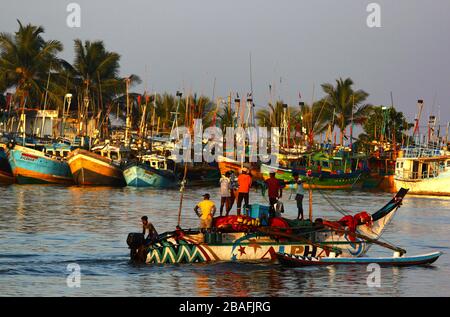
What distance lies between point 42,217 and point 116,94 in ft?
168

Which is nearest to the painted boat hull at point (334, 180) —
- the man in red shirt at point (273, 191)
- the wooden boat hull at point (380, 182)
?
the wooden boat hull at point (380, 182)

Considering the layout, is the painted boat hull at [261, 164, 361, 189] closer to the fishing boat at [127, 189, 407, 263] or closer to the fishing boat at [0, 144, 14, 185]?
the fishing boat at [0, 144, 14, 185]

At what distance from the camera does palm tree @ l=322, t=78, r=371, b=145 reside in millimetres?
104625

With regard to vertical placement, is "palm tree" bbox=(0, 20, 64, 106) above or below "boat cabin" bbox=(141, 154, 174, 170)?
above

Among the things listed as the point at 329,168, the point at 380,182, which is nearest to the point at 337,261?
the point at 329,168

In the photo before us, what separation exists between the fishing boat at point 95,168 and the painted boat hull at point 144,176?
87cm

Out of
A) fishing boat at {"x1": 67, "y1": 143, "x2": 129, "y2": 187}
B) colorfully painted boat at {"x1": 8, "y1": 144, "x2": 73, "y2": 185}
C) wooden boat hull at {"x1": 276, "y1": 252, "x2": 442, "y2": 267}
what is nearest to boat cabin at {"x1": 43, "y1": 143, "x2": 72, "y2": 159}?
colorfully painted boat at {"x1": 8, "y1": 144, "x2": 73, "y2": 185}

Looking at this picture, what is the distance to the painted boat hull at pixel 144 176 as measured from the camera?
73.2 metres

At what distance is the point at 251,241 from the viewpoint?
28.0 metres

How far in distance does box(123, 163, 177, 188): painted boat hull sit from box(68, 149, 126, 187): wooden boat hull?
2.85 ft

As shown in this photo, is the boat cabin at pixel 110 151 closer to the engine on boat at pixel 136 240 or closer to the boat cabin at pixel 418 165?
the boat cabin at pixel 418 165

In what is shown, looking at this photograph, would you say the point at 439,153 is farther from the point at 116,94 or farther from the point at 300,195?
the point at 300,195

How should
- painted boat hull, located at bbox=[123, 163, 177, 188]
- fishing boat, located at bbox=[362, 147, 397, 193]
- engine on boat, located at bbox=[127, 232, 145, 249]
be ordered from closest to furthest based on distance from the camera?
engine on boat, located at bbox=[127, 232, 145, 249] < painted boat hull, located at bbox=[123, 163, 177, 188] < fishing boat, located at bbox=[362, 147, 397, 193]

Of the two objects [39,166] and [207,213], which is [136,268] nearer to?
[207,213]
